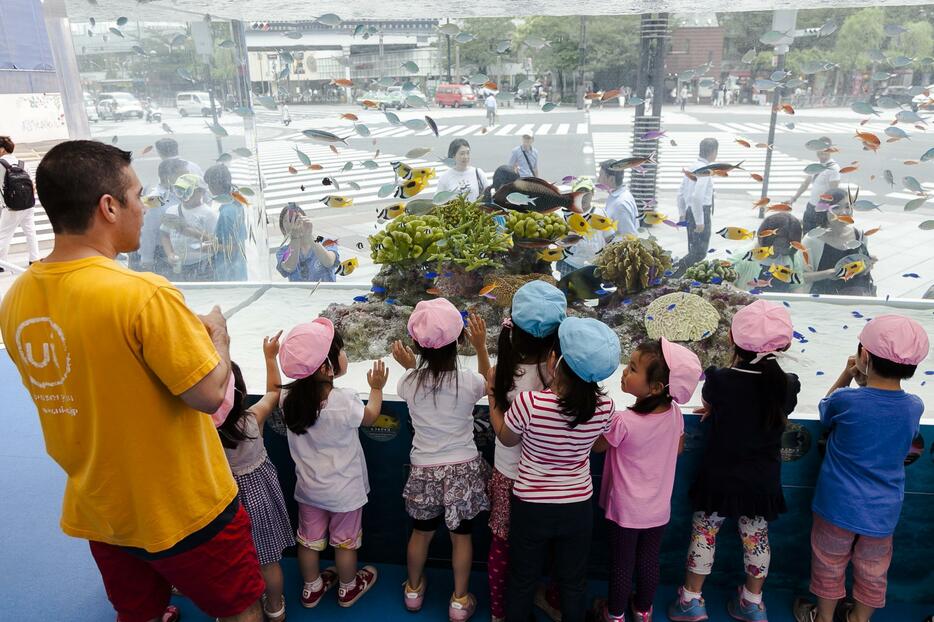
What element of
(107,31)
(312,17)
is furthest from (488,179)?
(107,31)

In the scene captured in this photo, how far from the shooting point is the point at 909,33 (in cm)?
623

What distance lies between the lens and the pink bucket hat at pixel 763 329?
223 cm

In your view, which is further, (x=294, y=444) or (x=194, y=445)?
(x=294, y=444)

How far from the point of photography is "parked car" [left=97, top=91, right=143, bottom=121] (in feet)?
21.3

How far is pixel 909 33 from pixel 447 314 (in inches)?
263

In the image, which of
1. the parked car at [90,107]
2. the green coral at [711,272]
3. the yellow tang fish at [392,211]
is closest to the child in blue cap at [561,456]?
the yellow tang fish at [392,211]

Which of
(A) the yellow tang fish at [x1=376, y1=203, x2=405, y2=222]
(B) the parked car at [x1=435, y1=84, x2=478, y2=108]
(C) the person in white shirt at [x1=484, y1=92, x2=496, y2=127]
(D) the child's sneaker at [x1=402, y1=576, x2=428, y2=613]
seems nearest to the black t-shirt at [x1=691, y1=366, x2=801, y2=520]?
(D) the child's sneaker at [x1=402, y1=576, x2=428, y2=613]

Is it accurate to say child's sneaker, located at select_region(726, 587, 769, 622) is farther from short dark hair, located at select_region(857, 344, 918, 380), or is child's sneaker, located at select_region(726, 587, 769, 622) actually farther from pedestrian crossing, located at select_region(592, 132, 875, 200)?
pedestrian crossing, located at select_region(592, 132, 875, 200)

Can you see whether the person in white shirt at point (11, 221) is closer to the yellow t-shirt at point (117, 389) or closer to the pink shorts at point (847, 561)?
the yellow t-shirt at point (117, 389)

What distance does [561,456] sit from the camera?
2.13 meters

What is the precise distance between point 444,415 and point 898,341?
5.39 feet

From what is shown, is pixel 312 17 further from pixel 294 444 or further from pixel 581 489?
pixel 581 489

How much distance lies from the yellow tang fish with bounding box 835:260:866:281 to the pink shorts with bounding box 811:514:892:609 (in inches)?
126

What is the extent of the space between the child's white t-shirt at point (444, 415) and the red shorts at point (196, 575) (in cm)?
79
